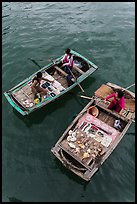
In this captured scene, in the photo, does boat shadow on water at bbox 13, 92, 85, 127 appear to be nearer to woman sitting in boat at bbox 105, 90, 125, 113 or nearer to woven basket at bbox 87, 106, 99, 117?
woven basket at bbox 87, 106, 99, 117

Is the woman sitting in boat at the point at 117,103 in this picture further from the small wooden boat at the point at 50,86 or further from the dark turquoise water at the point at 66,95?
the small wooden boat at the point at 50,86

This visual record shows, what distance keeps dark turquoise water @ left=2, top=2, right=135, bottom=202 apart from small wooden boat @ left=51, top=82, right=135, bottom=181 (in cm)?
108

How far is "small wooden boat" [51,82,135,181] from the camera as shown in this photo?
12.1 meters

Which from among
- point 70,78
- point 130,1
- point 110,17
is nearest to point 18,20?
point 110,17

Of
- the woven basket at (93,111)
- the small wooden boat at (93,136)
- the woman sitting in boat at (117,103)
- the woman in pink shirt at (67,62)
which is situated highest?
the woman in pink shirt at (67,62)

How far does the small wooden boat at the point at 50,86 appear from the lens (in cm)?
1485

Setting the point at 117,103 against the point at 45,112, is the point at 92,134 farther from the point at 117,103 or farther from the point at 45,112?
the point at 45,112

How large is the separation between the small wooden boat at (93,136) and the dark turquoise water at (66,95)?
3.54ft

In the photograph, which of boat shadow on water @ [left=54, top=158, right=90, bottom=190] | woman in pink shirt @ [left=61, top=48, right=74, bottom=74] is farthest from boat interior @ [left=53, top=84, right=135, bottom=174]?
woman in pink shirt @ [left=61, top=48, right=74, bottom=74]

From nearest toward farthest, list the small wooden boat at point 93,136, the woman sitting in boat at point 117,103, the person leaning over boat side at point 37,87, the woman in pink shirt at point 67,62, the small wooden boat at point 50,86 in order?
the small wooden boat at point 93,136
the woman sitting in boat at point 117,103
the person leaning over boat side at point 37,87
the small wooden boat at point 50,86
the woman in pink shirt at point 67,62

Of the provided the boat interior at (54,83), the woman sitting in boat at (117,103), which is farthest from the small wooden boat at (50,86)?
the woman sitting in boat at (117,103)

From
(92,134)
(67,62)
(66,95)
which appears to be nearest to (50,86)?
(66,95)

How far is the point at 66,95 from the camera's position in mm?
16484

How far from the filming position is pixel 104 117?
1455 cm
